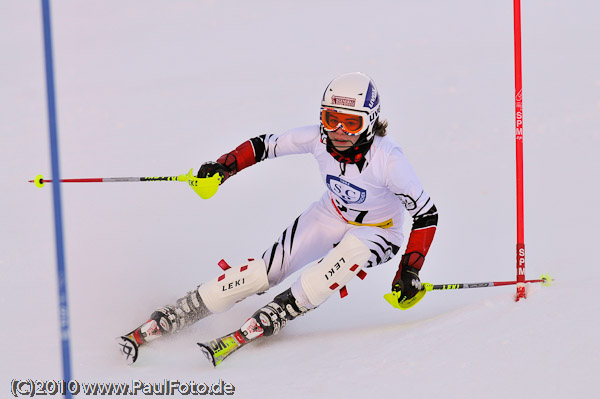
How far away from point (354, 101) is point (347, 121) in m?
0.10

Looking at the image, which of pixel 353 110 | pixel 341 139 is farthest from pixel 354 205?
pixel 353 110

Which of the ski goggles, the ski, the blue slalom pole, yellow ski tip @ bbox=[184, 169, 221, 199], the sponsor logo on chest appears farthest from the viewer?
yellow ski tip @ bbox=[184, 169, 221, 199]

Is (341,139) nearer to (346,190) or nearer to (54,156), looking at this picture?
(346,190)

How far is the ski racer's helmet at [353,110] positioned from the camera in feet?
13.7

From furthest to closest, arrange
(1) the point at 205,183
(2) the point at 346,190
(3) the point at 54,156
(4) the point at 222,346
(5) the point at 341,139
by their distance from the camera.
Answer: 1. (1) the point at 205,183
2. (2) the point at 346,190
3. (5) the point at 341,139
4. (4) the point at 222,346
5. (3) the point at 54,156

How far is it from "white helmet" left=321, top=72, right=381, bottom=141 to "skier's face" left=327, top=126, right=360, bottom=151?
0.03 meters

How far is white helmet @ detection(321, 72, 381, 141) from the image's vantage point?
4.16 metres

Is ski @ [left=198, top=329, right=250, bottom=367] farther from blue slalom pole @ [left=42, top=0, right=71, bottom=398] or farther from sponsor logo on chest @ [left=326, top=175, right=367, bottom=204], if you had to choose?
blue slalom pole @ [left=42, top=0, right=71, bottom=398]

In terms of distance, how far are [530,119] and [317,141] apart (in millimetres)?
3462

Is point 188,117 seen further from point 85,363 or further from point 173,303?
point 85,363

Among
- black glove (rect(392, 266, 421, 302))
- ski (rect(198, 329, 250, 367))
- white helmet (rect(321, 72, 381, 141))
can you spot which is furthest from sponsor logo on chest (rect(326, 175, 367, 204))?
ski (rect(198, 329, 250, 367))

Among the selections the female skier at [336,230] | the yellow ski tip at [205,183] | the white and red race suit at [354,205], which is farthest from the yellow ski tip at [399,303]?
the yellow ski tip at [205,183]

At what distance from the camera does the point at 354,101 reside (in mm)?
4168

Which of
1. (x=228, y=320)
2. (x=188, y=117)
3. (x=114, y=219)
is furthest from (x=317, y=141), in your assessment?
(x=188, y=117)
